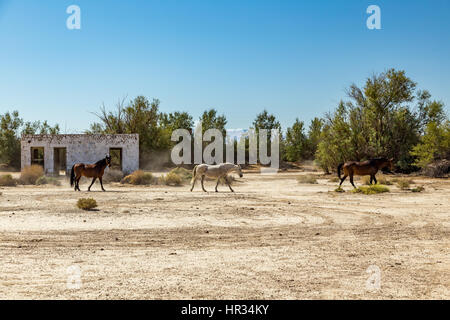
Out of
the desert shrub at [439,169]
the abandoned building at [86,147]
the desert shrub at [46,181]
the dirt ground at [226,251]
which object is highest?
the abandoned building at [86,147]

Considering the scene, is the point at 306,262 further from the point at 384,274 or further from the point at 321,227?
the point at 321,227

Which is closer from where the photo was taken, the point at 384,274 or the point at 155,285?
the point at 155,285

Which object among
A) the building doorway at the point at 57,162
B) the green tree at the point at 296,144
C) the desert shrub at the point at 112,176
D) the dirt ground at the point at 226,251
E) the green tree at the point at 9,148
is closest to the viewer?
the dirt ground at the point at 226,251

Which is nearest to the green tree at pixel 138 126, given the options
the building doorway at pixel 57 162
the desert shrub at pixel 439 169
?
the building doorway at pixel 57 162

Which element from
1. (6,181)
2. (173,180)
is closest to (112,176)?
(173,180)

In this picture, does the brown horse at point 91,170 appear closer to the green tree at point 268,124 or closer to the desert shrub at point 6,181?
the desert shrub at point 6,181

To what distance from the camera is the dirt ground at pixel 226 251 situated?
18.1 feet

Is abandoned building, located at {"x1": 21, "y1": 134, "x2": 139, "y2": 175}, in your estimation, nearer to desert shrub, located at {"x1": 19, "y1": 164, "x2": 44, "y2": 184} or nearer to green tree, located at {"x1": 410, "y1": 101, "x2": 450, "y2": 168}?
desert shrub, located at {"x1": 19, "y1": 164, "x2": 44, "y2": 184}

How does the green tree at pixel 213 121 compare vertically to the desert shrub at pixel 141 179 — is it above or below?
above

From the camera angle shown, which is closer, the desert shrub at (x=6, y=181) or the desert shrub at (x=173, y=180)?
the desert shrub at (x=6, y=181)

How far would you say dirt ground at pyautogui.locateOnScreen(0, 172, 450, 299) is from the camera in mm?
5531
